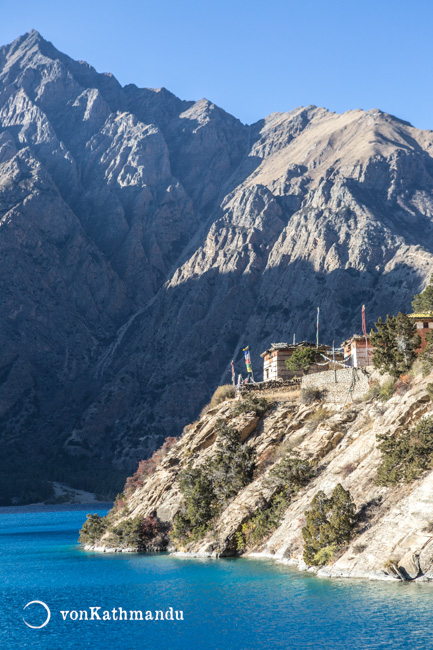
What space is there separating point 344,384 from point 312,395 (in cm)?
340

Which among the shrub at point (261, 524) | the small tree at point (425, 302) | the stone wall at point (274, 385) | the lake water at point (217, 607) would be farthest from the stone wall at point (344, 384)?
the small tree at point (425, 302)

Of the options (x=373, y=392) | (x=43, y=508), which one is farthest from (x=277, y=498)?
(x=43, y=508)

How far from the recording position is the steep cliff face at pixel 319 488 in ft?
145

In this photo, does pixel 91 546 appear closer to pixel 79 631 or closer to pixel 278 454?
pixel 278 454

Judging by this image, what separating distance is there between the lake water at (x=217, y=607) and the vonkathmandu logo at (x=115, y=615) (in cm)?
29

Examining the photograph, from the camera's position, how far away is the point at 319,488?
5678 centimetres

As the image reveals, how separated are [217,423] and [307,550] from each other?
28074 millimetres

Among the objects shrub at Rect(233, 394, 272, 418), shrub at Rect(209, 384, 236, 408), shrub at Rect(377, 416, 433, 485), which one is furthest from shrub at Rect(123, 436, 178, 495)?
shrub at Rect(377, 416, 433, 485)

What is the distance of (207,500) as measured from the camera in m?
66.8

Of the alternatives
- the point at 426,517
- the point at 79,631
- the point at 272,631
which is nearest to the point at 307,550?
the point at 426,517

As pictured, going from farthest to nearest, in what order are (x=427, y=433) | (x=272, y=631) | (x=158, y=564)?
(x=158, y=564) < (x=427, y=433) < (x=272, y=631)

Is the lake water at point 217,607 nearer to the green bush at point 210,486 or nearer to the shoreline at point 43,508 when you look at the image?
the green bush at point 210,486

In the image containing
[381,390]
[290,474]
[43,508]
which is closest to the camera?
[290,474]

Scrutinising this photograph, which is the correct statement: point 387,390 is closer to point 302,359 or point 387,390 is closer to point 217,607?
point 302,359
